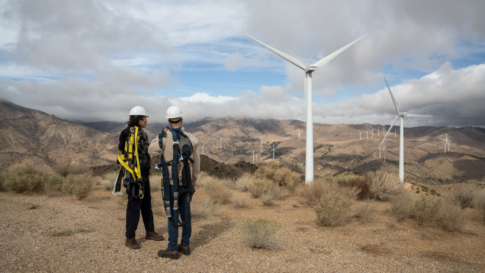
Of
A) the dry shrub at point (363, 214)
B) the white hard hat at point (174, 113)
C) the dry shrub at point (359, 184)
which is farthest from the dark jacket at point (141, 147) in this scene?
the dry shrub at point (359, 184)

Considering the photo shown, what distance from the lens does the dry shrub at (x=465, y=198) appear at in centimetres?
1224

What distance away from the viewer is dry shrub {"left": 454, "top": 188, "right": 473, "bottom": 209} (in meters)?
12.2

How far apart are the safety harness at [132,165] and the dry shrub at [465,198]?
13931mm

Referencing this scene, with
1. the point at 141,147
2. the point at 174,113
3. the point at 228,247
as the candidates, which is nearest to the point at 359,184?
the point at 228,247

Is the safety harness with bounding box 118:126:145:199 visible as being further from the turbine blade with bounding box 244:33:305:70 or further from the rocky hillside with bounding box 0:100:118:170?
the rocky hillside with bounding box 0:100:118:170

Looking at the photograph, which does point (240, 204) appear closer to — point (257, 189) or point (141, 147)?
point (257, 189)

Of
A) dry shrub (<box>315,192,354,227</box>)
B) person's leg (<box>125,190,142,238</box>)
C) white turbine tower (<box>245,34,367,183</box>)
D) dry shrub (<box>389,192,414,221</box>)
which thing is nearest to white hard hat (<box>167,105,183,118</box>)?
person's leg (<box>125,190,142,238</box>)

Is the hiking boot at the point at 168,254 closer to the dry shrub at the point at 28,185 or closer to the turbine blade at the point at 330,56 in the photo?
the dry shrub at the point at 28,185

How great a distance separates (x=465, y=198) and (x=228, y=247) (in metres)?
12.9

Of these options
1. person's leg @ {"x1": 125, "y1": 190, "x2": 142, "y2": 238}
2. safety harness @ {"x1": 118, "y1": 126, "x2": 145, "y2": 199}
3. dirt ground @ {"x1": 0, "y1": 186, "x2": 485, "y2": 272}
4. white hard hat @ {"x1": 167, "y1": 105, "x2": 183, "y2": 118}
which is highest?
white hard hat @ {"x1": 167, "y1": 105, "x2": 183, "y2": 118}

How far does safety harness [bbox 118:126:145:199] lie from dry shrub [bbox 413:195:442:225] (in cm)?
796

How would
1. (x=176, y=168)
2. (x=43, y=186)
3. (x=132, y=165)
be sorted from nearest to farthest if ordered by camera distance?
1. (x=176, y=168)
2. (x=132, y=165)
3. (x=43, y=186)

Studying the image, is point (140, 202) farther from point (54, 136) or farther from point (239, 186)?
point (54, 136)

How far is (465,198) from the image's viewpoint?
1246 centimetres
